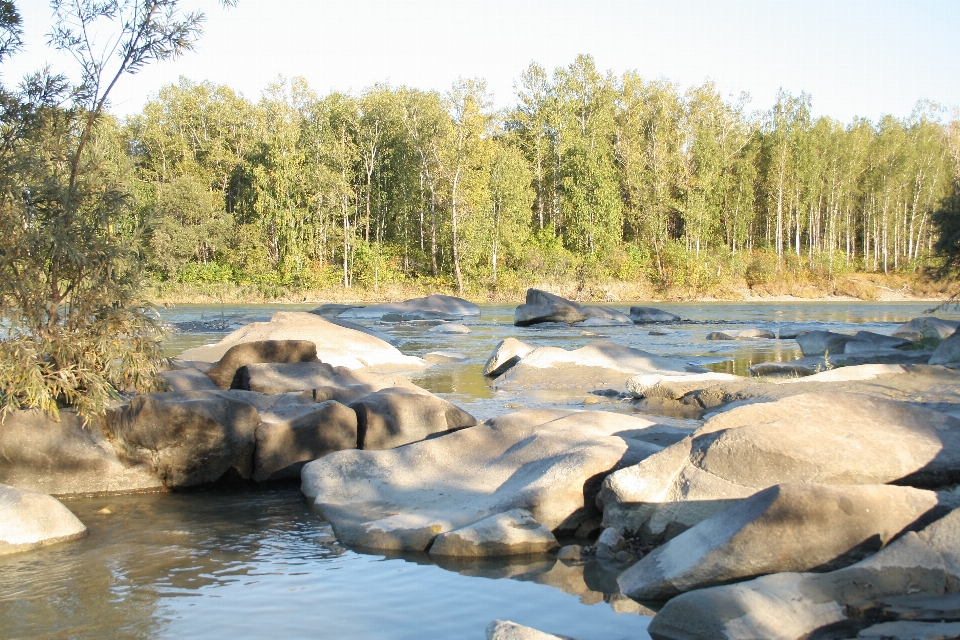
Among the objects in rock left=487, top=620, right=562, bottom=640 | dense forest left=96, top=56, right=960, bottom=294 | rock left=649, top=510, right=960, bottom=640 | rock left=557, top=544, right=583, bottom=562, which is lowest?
rock left=557, top=544, right=583, bottom=562

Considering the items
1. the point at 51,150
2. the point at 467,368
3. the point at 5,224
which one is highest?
the point at 51,150

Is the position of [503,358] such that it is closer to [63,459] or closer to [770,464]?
[63,459]

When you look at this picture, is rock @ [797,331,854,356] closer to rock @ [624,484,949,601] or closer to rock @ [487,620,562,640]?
rock @ [624,484,949,601]

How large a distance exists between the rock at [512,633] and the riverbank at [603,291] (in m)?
54.2

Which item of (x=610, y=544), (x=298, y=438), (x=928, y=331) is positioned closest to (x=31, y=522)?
(x=298, y=438)

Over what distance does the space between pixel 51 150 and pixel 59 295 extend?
1.93 metres

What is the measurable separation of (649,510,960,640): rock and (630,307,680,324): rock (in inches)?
1291

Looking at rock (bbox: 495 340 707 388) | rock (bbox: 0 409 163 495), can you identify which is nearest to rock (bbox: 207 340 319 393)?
rock (bbox: 0 409 163 495)

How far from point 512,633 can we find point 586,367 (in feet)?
43.1

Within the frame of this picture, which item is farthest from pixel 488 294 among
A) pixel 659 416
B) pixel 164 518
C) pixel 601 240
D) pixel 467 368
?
pixel 164 518

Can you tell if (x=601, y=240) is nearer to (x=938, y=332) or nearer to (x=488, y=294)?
(x=488, y=294)

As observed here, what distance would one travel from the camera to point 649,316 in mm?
38656

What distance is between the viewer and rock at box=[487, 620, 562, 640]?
4977mm

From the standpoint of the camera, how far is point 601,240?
66062 millimetres
